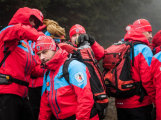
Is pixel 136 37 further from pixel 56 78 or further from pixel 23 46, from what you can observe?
pixel 23 46

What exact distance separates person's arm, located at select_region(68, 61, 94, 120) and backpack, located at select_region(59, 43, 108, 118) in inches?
5.0

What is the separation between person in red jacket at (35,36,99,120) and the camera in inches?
90.2

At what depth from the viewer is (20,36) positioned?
282 centimetres

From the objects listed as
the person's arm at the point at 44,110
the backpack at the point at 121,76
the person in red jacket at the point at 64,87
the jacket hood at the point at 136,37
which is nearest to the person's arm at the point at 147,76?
the backpack at the point at 121,76

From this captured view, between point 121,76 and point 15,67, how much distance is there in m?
1.95

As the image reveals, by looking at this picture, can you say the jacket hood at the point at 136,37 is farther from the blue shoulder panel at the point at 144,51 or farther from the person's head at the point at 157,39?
the person's head at the point at 157,39

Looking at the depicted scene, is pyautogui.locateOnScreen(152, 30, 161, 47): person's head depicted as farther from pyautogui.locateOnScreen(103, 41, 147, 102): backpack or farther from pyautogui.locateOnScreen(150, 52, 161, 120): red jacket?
pyautogui.locateOnScreen(150, 52, 161, 120): red jacket

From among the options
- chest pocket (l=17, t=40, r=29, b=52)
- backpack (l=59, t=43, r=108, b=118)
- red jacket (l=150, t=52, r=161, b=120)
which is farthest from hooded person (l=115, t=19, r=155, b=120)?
chest pocket (l=17, t=40, r=29, b=52)

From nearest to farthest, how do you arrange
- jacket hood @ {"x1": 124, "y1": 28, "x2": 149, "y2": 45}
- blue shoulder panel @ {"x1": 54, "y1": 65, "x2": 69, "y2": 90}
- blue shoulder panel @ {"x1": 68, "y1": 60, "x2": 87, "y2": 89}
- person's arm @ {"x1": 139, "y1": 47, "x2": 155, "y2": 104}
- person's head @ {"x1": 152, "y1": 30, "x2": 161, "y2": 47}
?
blue shoulder panel @ {"x1": 68, "y1": 60, "x2": 87, "y2": 89}, blue shoulder panel @ {"x1": 54, "y1": 65, "x2": 69, "y2": 90}, person's arm @ {"x1": 139, "y1": 47, "x2": 155, "y2": 104}, jacket hood @ {"x1": 124, "y1": 28, "x2": 149, "y2": 45}, person's head @ {"x1": 152, "y1": 30, "x2": 161, "y2": 47}

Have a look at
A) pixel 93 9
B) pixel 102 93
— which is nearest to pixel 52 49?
pixel 102 93

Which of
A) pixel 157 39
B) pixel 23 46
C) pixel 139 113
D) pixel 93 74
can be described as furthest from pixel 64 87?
pixel 157 39

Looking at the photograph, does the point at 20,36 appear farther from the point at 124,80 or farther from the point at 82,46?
the point at 124,80

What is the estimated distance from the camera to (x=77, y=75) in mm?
2393

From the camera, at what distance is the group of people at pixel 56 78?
7.97ft
